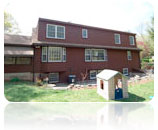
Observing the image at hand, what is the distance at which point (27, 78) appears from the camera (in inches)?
246

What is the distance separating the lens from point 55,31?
7055 mm

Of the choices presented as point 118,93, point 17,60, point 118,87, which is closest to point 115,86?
point 118,87

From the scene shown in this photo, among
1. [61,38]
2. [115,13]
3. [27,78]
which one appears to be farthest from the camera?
[61,38]

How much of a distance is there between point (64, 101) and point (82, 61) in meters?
4.75

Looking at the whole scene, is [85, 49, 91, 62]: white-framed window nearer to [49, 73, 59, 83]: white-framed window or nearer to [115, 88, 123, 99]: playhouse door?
[49, 73, 59, 83]: white-framed window

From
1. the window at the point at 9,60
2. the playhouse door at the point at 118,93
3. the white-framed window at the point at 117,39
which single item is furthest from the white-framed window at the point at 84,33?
the playhouse door at the point at 118,93

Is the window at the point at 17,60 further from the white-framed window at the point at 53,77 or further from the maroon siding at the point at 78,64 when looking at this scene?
the white-framed window at the point at 53,77

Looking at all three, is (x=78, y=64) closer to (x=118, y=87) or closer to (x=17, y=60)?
(x=17, y=60)

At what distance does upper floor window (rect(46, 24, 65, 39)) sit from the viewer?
6828 millimetres

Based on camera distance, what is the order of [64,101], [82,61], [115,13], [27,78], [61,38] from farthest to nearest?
1. [82,61]
2. [61,38]
3. [27,78]
4. [115,13]
5. [64,101]

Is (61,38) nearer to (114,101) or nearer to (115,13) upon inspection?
(115,13)

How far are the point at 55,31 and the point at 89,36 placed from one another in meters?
2.80

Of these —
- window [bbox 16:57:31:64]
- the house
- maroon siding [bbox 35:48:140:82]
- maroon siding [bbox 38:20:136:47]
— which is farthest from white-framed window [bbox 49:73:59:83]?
maroon siding [bbox 38:20:136:47]
